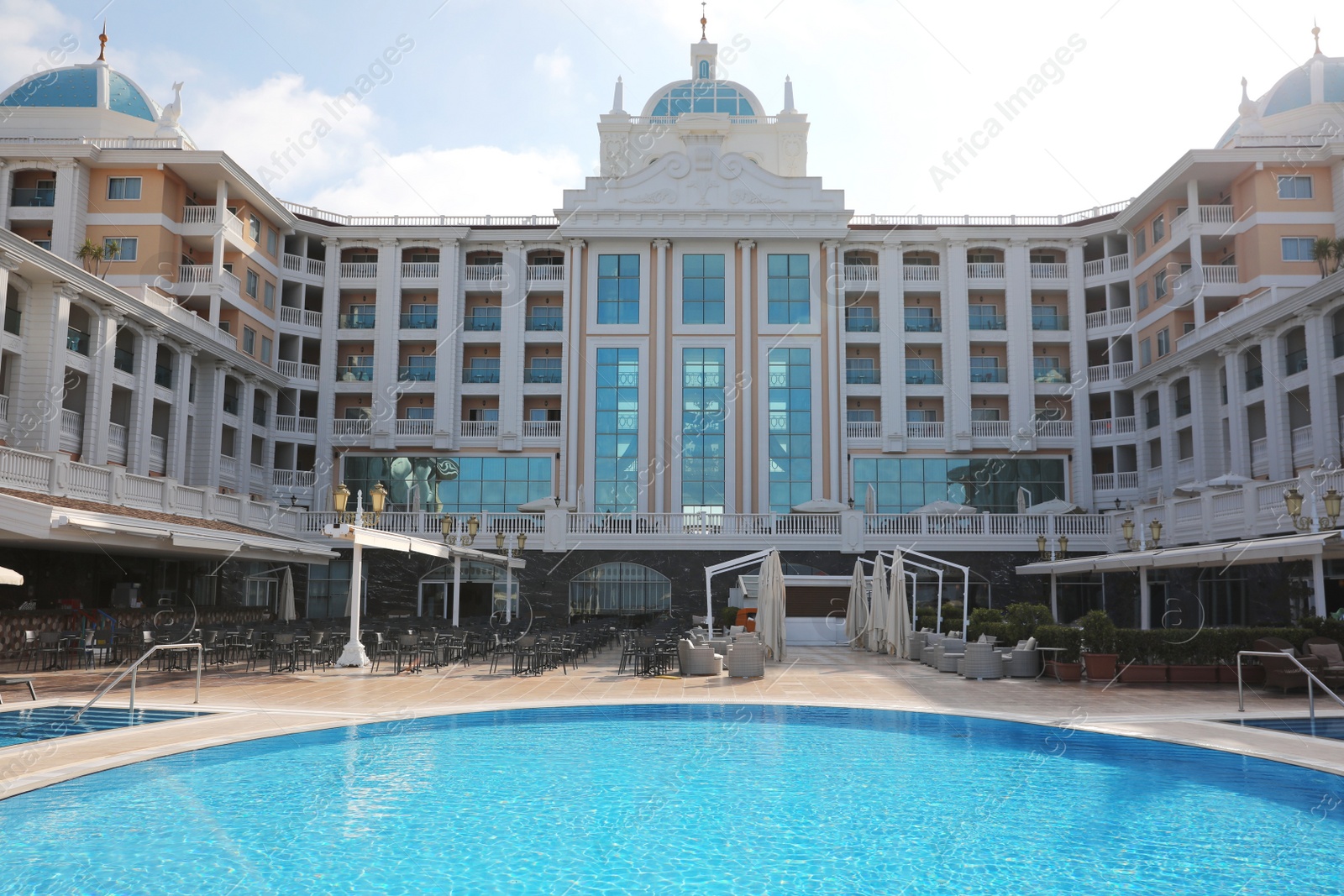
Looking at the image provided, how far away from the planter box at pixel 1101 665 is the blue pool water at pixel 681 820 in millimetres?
6089

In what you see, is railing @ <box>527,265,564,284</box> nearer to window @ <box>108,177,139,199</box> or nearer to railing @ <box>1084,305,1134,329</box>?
window @ <box>108,177,139,199</box>

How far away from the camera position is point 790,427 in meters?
41.0

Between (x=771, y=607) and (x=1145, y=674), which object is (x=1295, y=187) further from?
(x=771, y=607)

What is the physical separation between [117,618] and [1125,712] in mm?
20640

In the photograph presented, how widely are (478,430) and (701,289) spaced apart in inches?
444

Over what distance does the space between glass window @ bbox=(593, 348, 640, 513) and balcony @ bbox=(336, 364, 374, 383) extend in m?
10.4

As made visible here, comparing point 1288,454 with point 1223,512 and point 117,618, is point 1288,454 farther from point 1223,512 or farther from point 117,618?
point 117,618

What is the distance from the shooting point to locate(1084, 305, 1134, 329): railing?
42.0 metres

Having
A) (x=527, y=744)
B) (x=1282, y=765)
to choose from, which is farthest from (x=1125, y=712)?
(x=527, y=744)

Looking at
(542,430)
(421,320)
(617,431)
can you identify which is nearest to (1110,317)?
(617,431)

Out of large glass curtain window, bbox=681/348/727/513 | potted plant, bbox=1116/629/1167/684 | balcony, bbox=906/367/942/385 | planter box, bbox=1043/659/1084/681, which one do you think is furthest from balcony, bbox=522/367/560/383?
potted plant, bbox=1116/629/1167/684

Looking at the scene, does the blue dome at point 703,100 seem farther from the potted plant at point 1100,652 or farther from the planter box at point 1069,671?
the planter box at point 1069,671

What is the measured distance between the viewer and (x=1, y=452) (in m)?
18.8

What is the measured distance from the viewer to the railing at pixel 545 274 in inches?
1709
